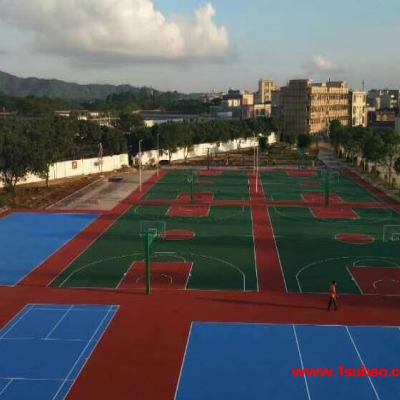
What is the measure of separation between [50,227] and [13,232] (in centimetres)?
253

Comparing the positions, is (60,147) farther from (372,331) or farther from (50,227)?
(372,331)

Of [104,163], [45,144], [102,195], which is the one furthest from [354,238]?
[104,163]

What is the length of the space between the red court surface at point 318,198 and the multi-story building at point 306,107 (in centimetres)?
7397

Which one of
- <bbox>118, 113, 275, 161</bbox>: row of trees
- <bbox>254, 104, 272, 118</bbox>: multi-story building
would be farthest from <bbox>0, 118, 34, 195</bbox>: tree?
<bbox>254, 104, 272, 118</bbox>: multi-story building

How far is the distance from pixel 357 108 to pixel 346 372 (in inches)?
5070

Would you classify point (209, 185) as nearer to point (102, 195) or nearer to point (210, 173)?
point (210, 173)

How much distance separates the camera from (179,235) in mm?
34156

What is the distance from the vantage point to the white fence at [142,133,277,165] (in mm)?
76688

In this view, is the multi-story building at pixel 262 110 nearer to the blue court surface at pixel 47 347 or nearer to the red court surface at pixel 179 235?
the red court surface at pixel 179 235

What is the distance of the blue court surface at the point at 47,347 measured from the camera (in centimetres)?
1580

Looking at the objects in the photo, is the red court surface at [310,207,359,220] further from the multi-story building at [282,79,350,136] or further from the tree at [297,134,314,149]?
the multi-story building at [282,79,350,136]

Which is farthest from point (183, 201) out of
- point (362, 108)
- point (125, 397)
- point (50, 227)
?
point (362, 108)

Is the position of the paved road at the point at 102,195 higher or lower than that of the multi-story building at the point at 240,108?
lower

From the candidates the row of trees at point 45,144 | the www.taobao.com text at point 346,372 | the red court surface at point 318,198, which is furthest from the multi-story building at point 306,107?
the www.taobao.com text at point 346,372
